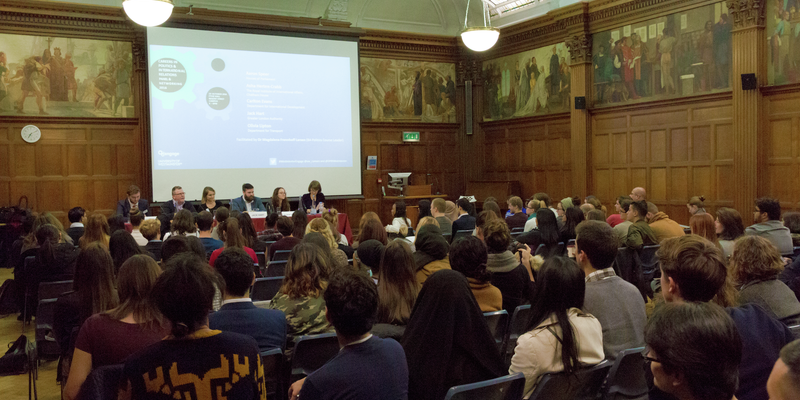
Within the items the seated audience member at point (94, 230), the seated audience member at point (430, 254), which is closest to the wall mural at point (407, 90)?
the seated audience member at point (94, 230)

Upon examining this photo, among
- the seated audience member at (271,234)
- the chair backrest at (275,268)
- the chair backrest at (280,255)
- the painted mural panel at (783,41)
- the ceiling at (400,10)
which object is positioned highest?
the ceiling at (400,10)

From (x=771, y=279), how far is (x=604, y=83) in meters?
10.6

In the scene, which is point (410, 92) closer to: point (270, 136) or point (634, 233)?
point (270, 136)

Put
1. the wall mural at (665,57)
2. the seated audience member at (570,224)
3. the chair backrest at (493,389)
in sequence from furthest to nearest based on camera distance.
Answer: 1. the wall mural at (665,57)
2. the seated audience member at (570,224)
3. the chair backrest at (493,389)

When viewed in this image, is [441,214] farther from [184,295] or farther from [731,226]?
[184,295]

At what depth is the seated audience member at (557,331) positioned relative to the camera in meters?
2.64

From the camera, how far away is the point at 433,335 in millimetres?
2854

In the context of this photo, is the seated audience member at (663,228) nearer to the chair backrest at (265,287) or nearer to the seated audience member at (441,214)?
the seated audience member at (441,214)

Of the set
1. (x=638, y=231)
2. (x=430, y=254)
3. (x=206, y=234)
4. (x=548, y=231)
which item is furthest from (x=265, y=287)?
(x=638, y=231)

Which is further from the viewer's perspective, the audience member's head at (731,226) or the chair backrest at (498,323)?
the audience member's head at (731,226)

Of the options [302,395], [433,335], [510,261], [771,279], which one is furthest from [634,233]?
[302,395]

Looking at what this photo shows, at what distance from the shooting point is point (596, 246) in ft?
10.8

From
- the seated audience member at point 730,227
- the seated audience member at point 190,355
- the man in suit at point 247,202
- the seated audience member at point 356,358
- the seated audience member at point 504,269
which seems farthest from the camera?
the man in suit at point 247,202

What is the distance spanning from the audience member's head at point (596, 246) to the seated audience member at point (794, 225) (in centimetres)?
443
